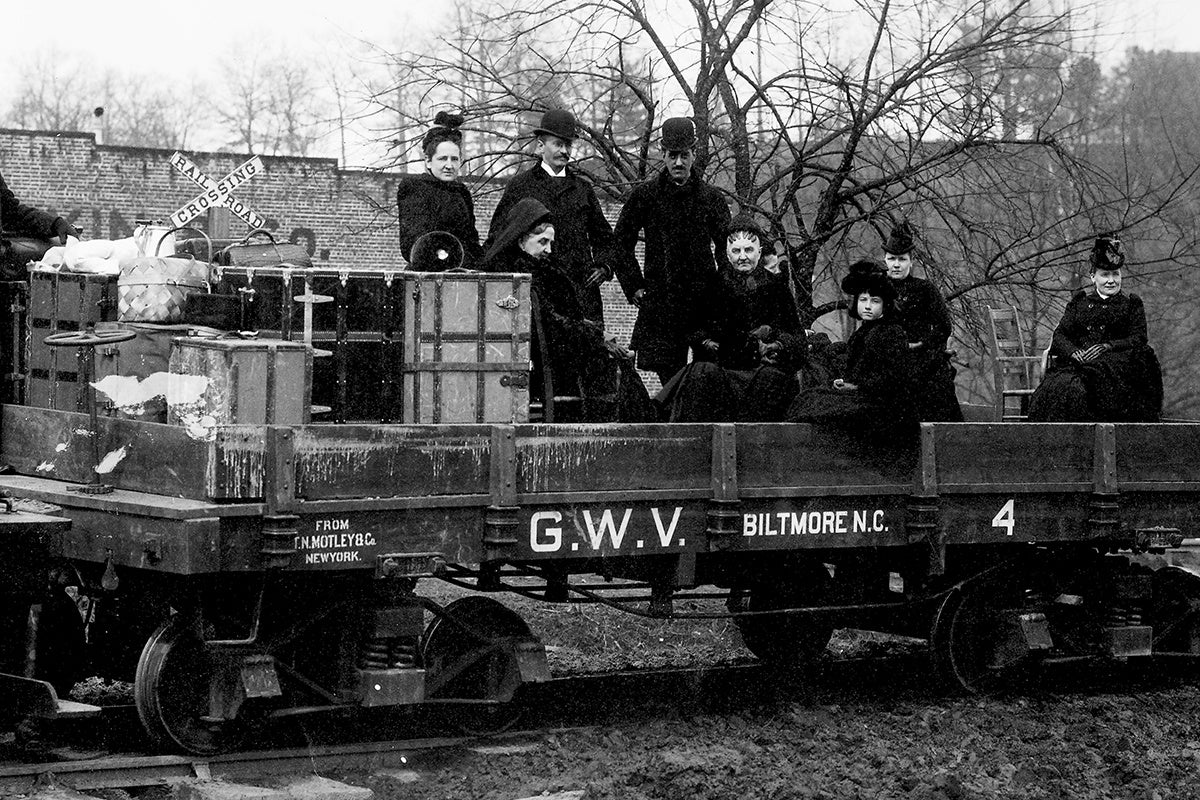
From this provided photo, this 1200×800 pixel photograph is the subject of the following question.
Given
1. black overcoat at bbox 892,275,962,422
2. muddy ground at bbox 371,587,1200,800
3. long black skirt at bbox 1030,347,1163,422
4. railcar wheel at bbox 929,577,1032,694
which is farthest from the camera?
long black skirt at bbox 1030,347,1163,422

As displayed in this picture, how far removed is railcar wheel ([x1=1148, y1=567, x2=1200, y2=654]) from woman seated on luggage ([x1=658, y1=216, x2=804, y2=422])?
9.50ft

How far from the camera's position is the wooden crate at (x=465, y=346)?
24.0 ft

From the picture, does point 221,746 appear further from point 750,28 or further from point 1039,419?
point 750,28

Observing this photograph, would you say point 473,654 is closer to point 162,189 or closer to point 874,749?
point 874,749

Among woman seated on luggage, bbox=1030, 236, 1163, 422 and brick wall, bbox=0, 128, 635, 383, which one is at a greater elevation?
brick wall, bbox=0, 128, 635, 383

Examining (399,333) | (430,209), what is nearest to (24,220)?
(430,209)

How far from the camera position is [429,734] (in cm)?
757

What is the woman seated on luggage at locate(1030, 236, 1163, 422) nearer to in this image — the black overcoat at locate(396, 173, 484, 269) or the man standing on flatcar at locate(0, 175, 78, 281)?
the black overcoat at locate(396, 173, 484, 269)

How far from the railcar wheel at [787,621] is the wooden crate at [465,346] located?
212cm

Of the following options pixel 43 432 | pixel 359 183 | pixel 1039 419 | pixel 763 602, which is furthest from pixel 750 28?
pixel 359 183

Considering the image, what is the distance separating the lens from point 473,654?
24.4ft

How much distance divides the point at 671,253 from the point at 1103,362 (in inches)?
106

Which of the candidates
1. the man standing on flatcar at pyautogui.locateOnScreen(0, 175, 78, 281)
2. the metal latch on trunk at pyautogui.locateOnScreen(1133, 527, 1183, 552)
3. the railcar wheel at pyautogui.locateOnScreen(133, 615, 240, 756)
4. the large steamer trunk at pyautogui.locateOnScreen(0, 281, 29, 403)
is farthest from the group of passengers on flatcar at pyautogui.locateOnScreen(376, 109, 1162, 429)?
the railcar wheel at pyautogui.locateOnScreen(133, 615, 240, 756)

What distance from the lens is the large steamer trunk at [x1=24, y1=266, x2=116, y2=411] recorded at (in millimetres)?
7285
